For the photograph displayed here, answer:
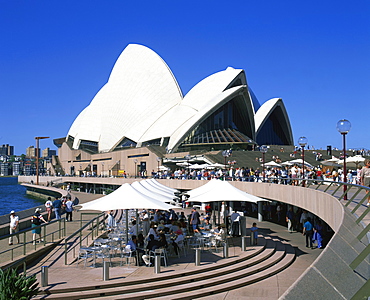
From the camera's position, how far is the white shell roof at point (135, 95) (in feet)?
212

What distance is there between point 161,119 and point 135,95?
821 centimetres

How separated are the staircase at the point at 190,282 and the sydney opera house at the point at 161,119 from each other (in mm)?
35567

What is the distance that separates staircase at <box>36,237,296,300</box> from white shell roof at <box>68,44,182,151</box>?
52.3 meters

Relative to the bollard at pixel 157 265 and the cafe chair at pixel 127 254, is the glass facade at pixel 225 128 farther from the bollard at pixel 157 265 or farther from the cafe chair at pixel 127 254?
the bollard at pixel 157 265

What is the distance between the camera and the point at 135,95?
6738 cm

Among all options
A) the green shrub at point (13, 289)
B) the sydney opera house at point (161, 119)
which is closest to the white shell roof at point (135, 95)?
the sydney opera house at point (161, 119)

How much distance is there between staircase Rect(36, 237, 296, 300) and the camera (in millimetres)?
9234

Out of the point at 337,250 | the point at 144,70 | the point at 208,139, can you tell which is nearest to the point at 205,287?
the point at 337,250

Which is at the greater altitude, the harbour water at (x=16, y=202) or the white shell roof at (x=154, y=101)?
the white shell roof at (x=154, y=101)

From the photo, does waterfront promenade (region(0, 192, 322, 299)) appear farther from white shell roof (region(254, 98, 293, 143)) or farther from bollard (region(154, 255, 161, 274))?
white shell roof (region(254, 98, 293, 143))

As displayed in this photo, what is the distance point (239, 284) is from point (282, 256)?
3.57 m

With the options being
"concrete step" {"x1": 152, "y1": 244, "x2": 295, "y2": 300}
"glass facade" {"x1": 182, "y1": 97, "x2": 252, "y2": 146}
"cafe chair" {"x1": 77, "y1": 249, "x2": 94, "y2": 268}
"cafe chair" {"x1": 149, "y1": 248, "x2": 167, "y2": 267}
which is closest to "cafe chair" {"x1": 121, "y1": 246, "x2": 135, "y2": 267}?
"cafe chair" {"x1": 149, "y1": 248, "x2": 167, "y2": 267}

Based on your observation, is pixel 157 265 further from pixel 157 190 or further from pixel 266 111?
pixel 266 111

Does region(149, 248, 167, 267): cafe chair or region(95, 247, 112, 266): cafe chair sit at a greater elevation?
region(149, 248, 167, 267): cafe chair
